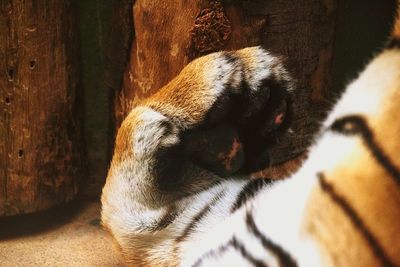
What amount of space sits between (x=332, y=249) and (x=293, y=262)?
8 centimetres

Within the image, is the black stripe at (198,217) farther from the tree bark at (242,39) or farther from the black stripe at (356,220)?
the black stripe at (356,220)

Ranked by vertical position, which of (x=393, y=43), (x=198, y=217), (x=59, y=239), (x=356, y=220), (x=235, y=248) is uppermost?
(x=393, y=43)

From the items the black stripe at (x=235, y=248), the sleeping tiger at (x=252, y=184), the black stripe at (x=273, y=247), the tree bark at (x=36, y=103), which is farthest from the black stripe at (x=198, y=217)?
the tree bark at (x=36, y=103)

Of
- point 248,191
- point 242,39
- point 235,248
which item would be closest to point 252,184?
point 248,191

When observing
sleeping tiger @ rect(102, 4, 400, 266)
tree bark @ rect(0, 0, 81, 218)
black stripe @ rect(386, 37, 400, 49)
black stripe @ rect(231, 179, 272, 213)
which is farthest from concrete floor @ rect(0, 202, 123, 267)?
black stripe @ rect(386, 37, 400, 49)

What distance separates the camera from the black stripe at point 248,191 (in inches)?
52.7

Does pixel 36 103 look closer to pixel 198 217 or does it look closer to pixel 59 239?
pixel 59 239

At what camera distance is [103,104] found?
237 cm

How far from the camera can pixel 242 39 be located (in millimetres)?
1584

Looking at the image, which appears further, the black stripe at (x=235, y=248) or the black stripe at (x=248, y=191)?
the black stripe at (x=248, y=191)

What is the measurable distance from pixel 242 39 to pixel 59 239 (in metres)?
0.91

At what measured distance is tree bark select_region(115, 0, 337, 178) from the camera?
1550 millimetres

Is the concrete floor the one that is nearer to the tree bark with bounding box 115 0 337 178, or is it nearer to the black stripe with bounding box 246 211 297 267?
the tree bark with bounding box 115 0 337 178

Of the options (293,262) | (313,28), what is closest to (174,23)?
(313,28)
